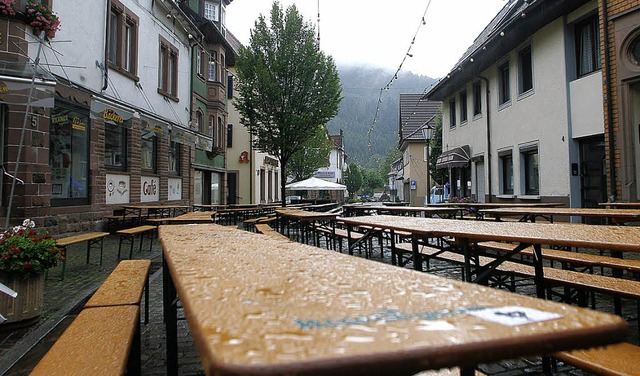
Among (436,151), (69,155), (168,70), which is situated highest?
(168,70)

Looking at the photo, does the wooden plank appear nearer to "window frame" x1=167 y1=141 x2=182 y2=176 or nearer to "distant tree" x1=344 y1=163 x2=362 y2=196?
"window frame" x1=167 y1=141 x2=182 y2=176

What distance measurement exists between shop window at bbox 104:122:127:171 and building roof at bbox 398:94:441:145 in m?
22.9

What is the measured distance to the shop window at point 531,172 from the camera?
12.0 metres

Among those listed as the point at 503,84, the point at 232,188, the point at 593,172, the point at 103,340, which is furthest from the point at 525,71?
the point at 232,188

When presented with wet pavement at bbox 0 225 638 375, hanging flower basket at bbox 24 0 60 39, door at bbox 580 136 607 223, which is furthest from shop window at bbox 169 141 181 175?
door at bbox 580 136 607 223

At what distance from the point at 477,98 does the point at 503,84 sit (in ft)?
Result: 6.88

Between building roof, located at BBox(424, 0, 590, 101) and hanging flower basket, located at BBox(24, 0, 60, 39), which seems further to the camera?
building roof, located at BBox(424, 0, 590, 101)

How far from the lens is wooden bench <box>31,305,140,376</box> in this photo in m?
1.66

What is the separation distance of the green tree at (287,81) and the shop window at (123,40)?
3412 millimetres

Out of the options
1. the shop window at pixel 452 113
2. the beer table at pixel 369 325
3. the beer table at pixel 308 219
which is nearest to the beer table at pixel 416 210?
the beer table at pixel 308 219

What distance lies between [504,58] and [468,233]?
13.0 m

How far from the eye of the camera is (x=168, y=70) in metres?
15.4

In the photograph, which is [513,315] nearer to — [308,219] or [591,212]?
[591,212]

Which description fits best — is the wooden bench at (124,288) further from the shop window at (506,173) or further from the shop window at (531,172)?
the shop window at (506,173)
